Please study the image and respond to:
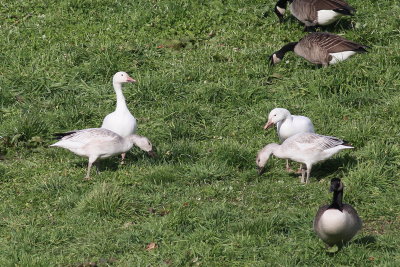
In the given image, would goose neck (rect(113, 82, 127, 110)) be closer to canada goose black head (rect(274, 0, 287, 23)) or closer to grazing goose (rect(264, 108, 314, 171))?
grazing goose (rect(264, 108, 314, 171))

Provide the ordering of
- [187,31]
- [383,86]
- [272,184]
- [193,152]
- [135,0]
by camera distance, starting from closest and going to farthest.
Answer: [272,184], [193,152], [383,86], [187,31], [135,0]

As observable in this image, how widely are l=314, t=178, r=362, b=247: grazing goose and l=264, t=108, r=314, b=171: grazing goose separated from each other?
2.50 metres

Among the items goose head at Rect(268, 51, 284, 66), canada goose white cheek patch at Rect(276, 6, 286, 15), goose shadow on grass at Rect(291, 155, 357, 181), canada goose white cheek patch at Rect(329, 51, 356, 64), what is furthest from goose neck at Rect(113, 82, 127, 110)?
canada goose white cheek patch at Rect(276, 6, 286, 15)

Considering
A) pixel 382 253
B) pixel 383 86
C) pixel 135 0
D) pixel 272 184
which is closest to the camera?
pixel 382 253

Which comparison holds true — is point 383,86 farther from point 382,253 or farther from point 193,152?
point 382,253

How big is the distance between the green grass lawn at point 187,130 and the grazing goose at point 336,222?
154mm

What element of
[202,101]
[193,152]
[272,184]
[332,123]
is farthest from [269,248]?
[202,101]

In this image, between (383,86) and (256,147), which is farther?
(383,86)

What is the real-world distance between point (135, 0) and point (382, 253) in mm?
8151

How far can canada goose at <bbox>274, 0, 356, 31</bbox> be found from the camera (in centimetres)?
1304

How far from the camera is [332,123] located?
34.5ft

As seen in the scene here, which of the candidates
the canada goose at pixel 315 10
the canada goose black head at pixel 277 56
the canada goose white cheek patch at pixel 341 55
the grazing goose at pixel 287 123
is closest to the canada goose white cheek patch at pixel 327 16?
the canada goose at pixel 315 10

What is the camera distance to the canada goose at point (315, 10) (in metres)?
13.0

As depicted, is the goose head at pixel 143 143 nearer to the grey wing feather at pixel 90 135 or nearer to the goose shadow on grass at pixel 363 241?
the grey wing feather at pixel 90 135
